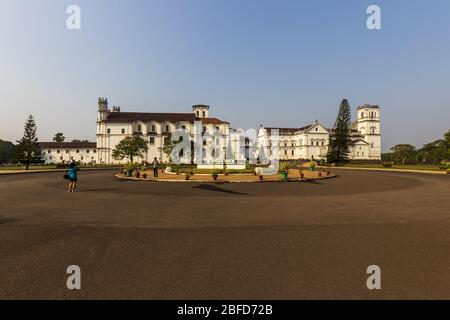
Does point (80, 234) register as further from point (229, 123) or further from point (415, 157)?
point (415, 157)

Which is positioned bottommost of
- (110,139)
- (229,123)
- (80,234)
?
(80,234)

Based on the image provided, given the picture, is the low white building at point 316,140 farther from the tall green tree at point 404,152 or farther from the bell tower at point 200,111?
the bell tower at point 200,111

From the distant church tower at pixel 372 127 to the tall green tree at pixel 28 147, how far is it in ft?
401

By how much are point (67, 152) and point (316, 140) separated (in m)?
100

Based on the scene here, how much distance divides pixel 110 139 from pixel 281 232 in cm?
9189

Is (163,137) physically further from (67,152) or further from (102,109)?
(67,152)

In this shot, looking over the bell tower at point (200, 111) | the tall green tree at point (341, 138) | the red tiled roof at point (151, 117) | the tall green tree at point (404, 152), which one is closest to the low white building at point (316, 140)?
the tall green tree at point (404, 152)

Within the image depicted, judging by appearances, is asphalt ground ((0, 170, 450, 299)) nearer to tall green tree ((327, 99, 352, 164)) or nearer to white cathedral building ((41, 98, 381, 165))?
tall green tree ((327, 99, 352, 164))

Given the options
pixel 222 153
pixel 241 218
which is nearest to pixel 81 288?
pixel 241 218

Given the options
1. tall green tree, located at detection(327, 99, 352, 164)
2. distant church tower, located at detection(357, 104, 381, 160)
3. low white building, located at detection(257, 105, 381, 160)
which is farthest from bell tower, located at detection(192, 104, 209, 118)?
distant church tower, located at detection(357, 104, 381, 160)

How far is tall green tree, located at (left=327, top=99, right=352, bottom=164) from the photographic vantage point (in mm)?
65812

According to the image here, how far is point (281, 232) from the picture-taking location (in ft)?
22.4

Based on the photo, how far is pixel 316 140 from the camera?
109750mm

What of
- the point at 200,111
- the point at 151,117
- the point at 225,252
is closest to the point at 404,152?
the point at 200,111
